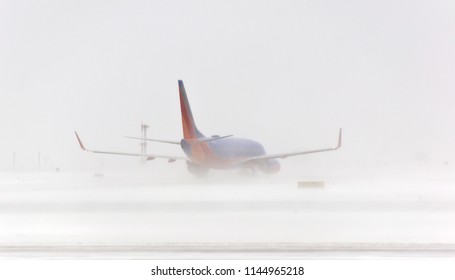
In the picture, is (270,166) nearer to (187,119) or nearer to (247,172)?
(247,172)

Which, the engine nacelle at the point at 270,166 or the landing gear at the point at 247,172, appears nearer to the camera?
the engine nacelle at the point at 270,166

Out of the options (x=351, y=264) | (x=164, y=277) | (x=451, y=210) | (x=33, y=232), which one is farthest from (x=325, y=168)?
(x=33, y=232)

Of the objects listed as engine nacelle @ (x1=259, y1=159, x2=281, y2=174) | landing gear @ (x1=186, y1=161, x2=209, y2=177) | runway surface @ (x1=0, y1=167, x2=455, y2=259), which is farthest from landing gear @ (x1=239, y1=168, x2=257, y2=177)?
landing gear @ (x1=186, y1=161, x2=209, y2=177)

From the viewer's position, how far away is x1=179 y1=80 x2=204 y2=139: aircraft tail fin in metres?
5.99

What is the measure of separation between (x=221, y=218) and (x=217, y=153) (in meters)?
2.75

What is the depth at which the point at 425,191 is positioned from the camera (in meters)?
5.88

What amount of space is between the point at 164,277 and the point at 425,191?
3620 millimetres

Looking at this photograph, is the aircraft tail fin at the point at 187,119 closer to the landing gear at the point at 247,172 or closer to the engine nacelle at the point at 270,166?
the landing gear at the point at 247,172

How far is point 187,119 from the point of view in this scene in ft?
22.5

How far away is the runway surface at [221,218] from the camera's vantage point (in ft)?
14.6

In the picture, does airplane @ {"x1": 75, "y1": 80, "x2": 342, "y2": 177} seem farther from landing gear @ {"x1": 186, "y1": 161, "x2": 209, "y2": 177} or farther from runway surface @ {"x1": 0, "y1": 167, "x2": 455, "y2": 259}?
runway surface @ {"x1": 0, "y1": 167, "x2": 455, "y2": 259}

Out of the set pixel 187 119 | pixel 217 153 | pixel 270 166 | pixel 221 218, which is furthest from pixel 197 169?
pixel 221 218

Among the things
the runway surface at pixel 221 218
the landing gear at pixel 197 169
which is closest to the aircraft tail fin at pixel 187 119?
the landing gear at pixel 197 169

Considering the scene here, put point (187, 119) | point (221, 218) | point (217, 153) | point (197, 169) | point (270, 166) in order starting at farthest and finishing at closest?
point (217, 153), point (197, 169), point (270, 166), point (187, 119), point (221, 218)
